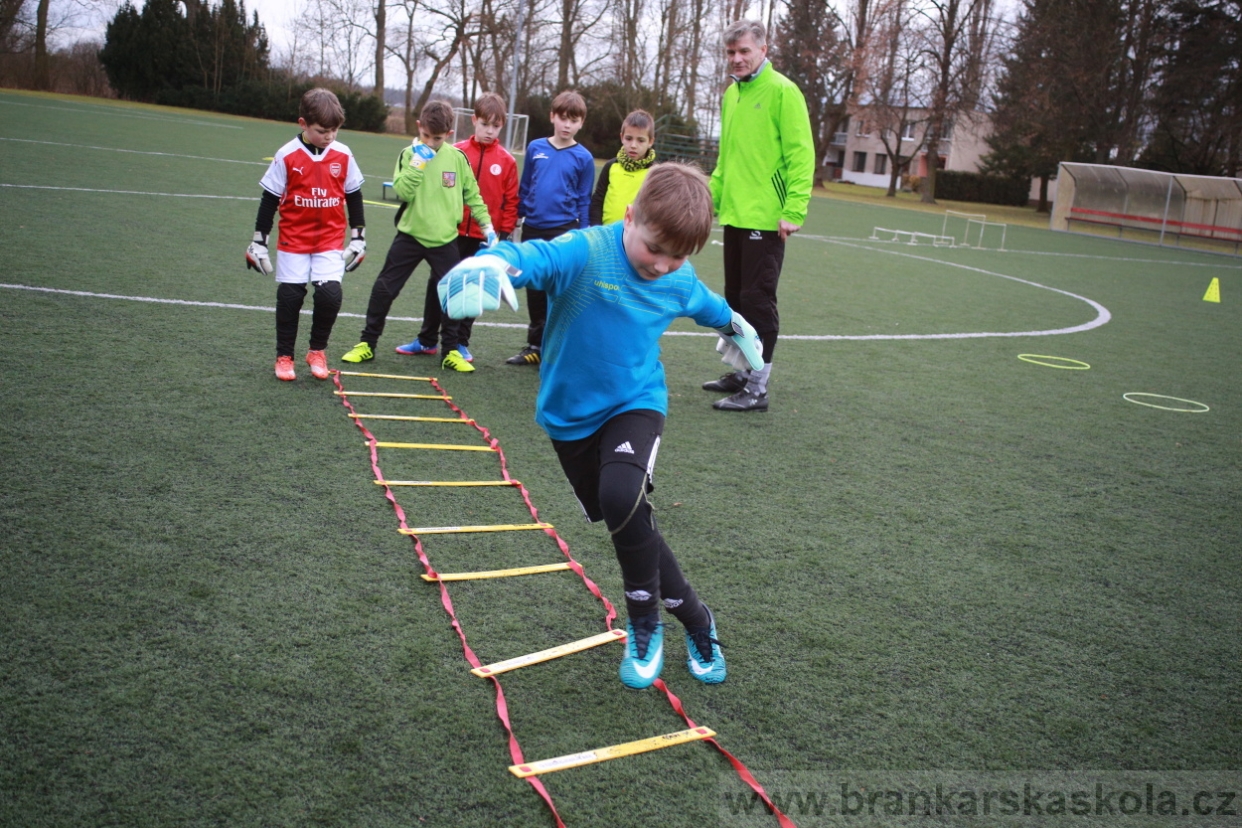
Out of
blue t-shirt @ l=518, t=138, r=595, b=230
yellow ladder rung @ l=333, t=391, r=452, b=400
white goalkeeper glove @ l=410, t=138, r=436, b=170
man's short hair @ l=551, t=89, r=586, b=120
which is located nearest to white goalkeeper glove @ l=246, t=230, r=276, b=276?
yellow ladder rung @ l=333, t=391, r=452, b=400

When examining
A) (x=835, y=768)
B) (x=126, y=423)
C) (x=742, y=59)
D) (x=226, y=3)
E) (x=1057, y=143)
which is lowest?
(x=835, y=768)

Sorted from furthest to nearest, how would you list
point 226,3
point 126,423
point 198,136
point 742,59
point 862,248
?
point 226,3, point 198,136, point 862,248, point 742,59, point 126,423

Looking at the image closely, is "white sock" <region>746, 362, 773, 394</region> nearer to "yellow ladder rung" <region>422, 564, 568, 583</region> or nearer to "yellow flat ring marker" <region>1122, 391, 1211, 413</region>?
"yellow ladder rung" <region>422, 564, 568, 583</region>

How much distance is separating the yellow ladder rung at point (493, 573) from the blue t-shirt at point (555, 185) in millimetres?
4021

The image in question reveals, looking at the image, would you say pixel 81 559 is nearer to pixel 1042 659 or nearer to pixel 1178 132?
pixel 1042 659

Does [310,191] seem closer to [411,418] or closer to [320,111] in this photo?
[320,111]

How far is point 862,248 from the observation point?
19.5 meters

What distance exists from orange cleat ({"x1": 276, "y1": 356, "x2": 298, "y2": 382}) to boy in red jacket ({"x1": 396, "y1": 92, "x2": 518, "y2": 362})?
1.33 meters

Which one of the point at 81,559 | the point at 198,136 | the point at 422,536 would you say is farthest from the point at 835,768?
the point at 198,136

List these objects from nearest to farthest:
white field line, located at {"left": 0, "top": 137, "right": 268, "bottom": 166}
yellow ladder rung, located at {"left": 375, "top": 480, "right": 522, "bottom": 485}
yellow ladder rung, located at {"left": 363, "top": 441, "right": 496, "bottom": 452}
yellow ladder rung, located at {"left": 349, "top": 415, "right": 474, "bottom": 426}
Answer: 1. yellow ladder rung, located at {"left": 375, "top": 480, "right": 522, "bottom": 485}
2. yellow ladder rung, located at {"left": 363, "top": 441, "right": 496, "bottom": 452}
3. yellow ladder rung, located at {"left": 349, "top": 415, "right": 474, "bottom": 426}
4. white field line, located at {"left": 0, "top": 137, "right": 268, "bottom": 166}

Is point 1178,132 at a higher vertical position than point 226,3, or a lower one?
lower

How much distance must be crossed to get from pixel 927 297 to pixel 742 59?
7637mm

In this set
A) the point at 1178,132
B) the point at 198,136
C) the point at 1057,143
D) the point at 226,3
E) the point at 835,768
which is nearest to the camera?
the point at 835,768

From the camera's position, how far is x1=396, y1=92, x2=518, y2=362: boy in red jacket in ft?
23.4
